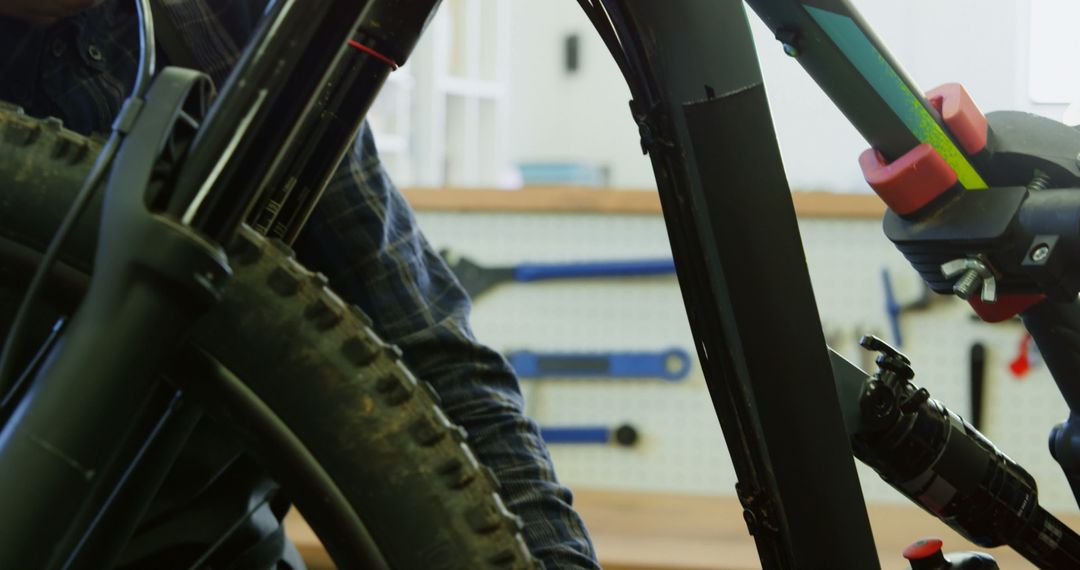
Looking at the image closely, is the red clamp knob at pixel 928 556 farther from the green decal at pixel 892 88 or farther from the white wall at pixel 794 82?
the white wall at pixel 794 82

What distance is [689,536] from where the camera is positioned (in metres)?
0.95

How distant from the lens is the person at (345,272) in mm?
441

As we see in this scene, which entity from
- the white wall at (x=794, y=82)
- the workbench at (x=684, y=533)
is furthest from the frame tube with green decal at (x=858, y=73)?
the white wall at (x=794, y=82)

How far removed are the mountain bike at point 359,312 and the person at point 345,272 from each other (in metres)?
0.10

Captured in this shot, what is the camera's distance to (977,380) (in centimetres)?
111

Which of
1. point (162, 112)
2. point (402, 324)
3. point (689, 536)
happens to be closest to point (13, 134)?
point (162, 112)

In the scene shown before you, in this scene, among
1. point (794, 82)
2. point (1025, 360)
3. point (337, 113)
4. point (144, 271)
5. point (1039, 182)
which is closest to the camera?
point (144, 271)

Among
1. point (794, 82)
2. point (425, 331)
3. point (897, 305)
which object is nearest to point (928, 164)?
point (425, 331)

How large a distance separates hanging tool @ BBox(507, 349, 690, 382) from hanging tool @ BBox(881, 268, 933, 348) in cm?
21

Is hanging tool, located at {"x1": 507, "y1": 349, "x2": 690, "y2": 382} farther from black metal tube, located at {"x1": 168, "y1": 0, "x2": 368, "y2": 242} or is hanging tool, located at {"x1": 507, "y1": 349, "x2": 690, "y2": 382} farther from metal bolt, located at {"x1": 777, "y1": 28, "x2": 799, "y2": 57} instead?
black metal tube, located at {"x1": 168, "y1": 0, "x2": 368, "y2": 242}

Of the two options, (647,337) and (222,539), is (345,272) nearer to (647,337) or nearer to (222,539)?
(222,539)

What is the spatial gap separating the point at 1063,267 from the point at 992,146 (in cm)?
6

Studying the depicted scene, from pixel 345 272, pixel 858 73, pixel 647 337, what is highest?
pixel 858 73

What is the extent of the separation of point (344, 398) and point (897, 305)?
938 millimetres
